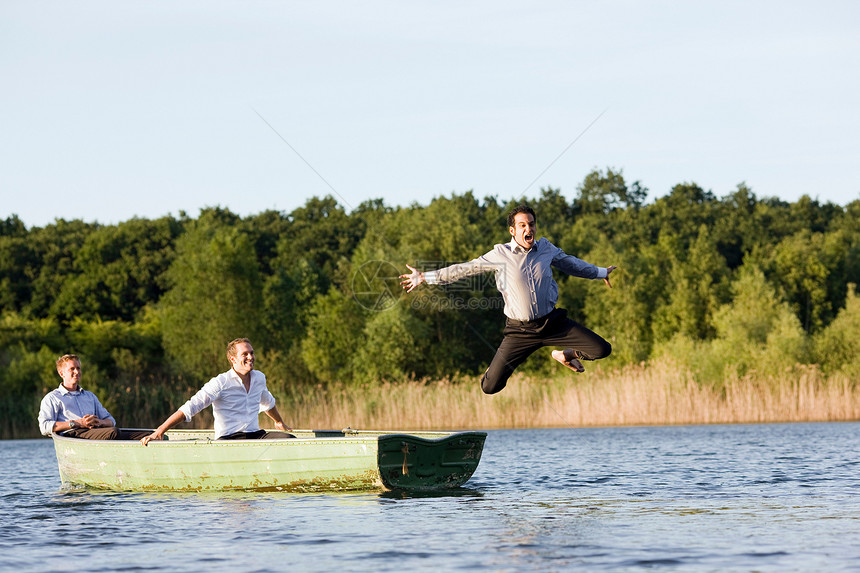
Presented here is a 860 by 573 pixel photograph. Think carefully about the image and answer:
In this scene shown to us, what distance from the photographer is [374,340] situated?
40688mm

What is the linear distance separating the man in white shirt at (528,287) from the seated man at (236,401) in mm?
3126

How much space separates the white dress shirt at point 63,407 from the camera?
15.2 meters

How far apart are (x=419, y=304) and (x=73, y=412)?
1052 inches

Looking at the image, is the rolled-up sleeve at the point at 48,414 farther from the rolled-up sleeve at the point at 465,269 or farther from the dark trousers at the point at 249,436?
the rolled-up sleeve at the point at 465,269

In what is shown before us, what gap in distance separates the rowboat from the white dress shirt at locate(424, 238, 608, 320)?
3.57 metres

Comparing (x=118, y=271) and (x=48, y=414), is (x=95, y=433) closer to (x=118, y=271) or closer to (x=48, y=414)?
(x=48, y=414)

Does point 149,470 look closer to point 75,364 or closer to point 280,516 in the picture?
point 75,364

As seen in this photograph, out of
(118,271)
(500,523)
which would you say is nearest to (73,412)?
(500,523)

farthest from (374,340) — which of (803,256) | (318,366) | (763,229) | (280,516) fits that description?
(280,516)

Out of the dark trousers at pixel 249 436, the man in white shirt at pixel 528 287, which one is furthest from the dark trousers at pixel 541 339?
the dark trousers at pixel 249 436

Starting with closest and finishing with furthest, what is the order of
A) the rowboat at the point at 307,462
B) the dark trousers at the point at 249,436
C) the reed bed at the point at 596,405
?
the rowboat at the point at 307,462 < the dark trousers at the point at 249,436 < the reed bed at the point at 596,405

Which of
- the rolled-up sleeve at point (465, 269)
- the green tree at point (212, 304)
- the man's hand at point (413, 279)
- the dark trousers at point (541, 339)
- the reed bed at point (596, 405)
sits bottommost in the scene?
the reed bed at point (596, 405)

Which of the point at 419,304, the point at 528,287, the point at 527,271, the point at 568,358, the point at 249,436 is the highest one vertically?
the point at 419,304

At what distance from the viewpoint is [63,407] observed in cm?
1526
